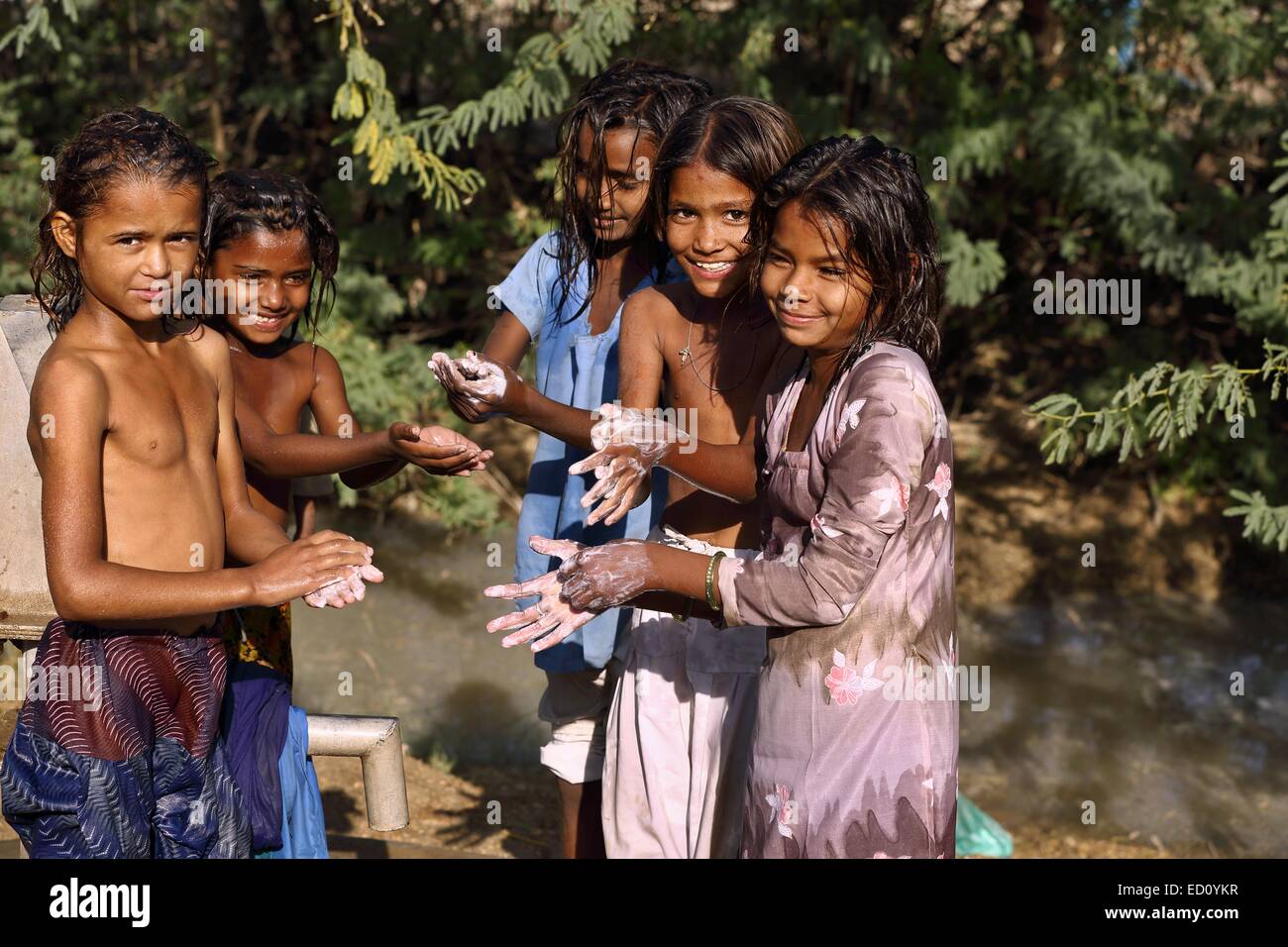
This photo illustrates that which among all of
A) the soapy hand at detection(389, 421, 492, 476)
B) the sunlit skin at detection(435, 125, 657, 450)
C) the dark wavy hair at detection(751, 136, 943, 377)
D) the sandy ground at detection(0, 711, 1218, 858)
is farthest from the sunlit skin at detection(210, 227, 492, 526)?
the sandy ground at detection(0, 711, 1218, 858)

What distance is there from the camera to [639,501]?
231 centimetres

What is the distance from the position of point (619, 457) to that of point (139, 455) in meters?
0.71

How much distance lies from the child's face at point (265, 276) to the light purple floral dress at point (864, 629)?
1069 mm

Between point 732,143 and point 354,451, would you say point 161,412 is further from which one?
point 732,143

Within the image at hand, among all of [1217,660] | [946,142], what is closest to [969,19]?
[946,142]

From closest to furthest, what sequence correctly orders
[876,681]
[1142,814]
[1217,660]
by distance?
[876,681], [1142,814], [1217,660]

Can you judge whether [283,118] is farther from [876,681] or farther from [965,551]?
[876,681]

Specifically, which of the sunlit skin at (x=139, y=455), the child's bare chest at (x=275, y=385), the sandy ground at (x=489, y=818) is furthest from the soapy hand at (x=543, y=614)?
the sandy ground at (x=489, y=818)

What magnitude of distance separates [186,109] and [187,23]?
0.52 metres

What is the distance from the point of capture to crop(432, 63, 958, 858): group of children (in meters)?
1.89

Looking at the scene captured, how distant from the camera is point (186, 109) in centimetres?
628

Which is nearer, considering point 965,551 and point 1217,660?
point 1217,660

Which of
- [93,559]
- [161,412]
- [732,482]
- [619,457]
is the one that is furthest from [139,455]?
[732,482]

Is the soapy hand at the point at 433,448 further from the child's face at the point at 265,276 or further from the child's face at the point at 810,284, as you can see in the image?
the child's face at the point at 810,284
